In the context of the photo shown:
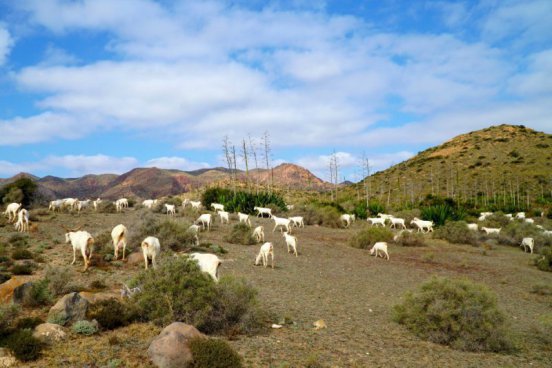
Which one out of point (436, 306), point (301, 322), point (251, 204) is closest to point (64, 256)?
point (301, 322)

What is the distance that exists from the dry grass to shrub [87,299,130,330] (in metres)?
0.24

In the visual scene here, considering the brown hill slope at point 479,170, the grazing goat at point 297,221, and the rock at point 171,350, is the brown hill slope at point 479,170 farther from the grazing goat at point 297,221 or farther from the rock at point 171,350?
the rock at point 171,350

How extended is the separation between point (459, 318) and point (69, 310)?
26.3ft

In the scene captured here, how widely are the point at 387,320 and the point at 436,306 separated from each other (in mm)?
1638

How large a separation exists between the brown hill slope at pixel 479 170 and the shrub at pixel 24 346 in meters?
53.4

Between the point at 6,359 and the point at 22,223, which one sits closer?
the point at 6,359

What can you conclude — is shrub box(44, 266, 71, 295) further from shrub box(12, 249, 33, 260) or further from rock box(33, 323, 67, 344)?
shrub box(12, 249, 33, 260)

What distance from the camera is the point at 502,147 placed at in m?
82.4

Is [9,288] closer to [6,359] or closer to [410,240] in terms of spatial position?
[6,359]

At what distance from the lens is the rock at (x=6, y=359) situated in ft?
20.5

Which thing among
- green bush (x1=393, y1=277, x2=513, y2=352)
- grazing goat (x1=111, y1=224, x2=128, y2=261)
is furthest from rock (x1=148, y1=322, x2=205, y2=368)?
grazing goat (x1=111, y1=224, x2=128, y2=261)

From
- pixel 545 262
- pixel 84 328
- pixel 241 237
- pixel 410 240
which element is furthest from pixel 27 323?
pixel 410 240

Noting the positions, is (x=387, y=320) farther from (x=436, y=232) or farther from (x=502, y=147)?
(x=502, y=147)

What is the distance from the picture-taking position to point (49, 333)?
7188 millimetres
